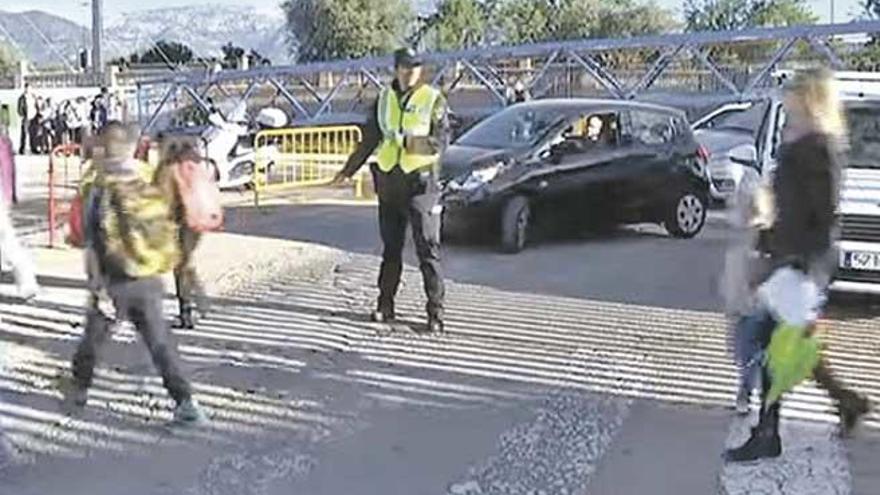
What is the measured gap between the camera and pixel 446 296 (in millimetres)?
11641

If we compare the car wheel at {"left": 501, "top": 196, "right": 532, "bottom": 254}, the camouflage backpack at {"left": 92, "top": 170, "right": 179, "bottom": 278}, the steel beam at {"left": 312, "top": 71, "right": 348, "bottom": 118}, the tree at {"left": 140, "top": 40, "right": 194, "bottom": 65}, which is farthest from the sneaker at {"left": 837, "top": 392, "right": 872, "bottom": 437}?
the tree at {"left": 140, "top": 40, "right": 194, "bottom": 65}

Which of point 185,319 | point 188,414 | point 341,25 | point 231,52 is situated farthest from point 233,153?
point 341,25

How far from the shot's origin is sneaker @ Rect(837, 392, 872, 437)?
23.1ft

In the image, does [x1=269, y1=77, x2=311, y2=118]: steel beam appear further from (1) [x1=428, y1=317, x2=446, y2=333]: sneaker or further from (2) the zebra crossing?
(1) [x1=428, y1=317, x2=446, y2=333]: sneaker

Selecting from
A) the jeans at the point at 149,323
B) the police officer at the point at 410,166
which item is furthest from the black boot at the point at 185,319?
the jeans at the point at 149,323

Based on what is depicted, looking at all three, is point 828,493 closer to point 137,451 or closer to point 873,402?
point 873,402

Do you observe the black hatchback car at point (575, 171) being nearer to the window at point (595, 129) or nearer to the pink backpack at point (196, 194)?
the window at point (595, 129)

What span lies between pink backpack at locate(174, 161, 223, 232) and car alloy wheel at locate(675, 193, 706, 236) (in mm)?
7222

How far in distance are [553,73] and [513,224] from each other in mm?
21349

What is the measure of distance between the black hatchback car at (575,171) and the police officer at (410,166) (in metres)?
4.17

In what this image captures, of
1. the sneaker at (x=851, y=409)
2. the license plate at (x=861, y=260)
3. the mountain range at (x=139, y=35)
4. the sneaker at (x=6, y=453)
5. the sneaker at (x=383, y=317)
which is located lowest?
the sneaker at (x=6, y=453)

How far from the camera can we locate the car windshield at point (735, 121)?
68.8 ft

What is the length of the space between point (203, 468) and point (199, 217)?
3474mm

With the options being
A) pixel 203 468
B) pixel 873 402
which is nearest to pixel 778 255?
pixel 873 402
